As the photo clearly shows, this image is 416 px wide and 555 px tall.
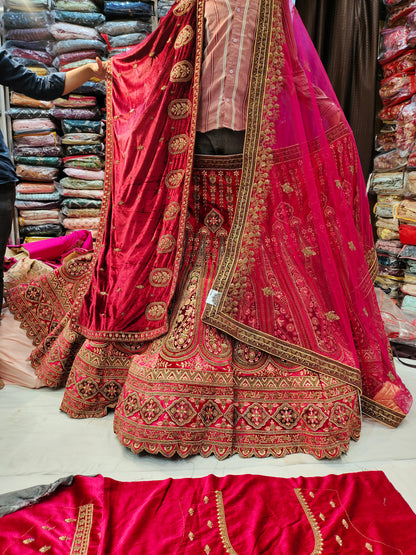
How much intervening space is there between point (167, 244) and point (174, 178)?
28cm

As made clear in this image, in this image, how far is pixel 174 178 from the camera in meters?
1.86

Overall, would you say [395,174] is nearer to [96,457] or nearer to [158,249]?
[158,249]

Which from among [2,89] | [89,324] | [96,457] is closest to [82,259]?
[89,324]

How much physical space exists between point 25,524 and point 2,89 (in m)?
3.91

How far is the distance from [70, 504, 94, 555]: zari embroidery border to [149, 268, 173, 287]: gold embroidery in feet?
2.87

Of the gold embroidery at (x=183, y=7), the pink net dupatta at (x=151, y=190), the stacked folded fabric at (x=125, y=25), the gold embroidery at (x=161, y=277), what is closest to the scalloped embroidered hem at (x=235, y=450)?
the pink net dupatta at (x=151, y=190)

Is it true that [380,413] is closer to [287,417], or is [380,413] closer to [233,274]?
[287,417]

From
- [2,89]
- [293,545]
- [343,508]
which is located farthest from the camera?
[2,89]

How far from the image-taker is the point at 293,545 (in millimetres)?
1108

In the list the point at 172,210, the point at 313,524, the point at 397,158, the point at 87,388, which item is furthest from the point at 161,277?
the point at 397,158

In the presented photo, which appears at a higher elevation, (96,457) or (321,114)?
(321,114)

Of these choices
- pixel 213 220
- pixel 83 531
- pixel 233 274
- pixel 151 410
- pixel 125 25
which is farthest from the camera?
pixel 125 25

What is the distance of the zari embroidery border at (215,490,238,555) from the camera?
1.09 meters

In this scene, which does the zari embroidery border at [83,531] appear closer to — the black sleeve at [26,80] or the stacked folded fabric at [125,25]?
the black sleeve at [26,80]
